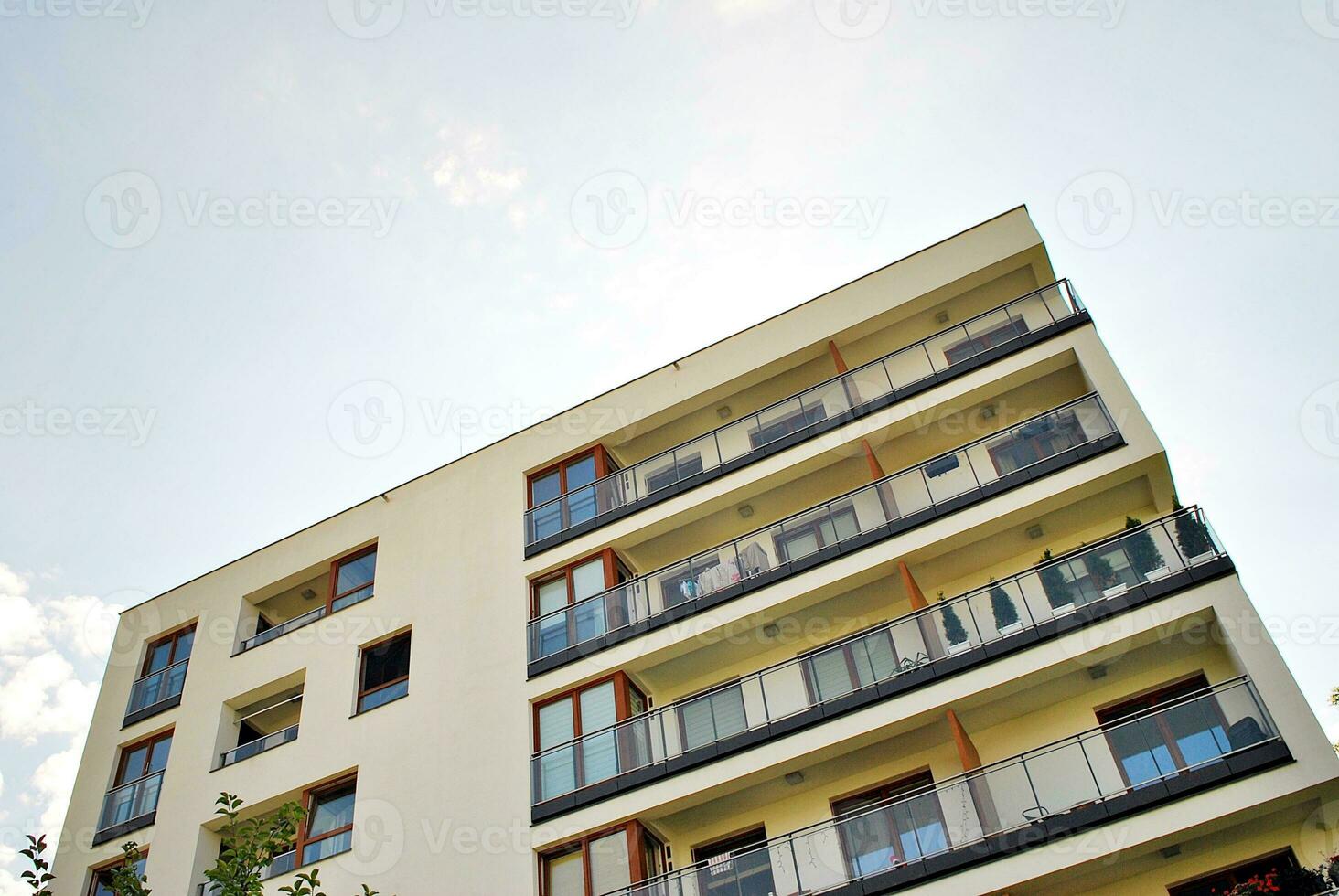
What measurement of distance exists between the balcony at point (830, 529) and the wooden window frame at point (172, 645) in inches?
360

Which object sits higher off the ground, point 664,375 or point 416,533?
point 664,375

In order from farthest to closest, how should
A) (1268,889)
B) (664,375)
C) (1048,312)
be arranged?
(664,375) < (1048,312) < (1268,889)

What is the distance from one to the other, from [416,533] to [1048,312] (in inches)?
482

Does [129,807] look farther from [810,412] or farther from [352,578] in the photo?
[810,412]

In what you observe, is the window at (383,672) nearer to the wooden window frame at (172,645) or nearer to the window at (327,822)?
the window at (327,822)

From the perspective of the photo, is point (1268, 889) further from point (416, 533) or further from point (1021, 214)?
point (416, 533)

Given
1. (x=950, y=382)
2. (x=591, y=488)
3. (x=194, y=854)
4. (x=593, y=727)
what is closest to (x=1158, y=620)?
(x=950, y=382)

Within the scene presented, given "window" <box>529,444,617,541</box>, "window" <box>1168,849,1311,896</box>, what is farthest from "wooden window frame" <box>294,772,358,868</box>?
"window" <box>1168,849,1311,896</box>

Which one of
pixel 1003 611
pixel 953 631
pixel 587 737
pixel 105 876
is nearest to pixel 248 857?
pixel 587 737

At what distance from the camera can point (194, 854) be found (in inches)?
747

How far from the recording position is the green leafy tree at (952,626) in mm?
15102

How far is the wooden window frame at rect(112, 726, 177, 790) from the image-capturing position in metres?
21.4

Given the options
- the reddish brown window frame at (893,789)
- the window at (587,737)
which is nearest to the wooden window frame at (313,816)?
the window at (587,737)

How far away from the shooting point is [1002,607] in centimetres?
1498
